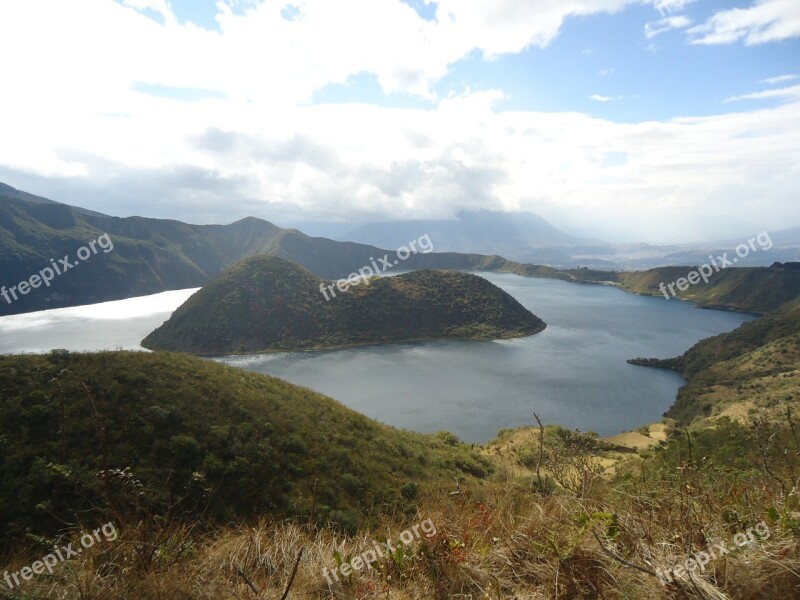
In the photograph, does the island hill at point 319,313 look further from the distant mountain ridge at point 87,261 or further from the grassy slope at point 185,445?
the distant mountain ridge at point 87,261

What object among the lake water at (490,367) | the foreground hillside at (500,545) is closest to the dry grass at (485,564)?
the foreground hillside at (500,545)

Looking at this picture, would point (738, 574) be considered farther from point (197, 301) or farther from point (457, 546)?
Answer: point (197, 301)

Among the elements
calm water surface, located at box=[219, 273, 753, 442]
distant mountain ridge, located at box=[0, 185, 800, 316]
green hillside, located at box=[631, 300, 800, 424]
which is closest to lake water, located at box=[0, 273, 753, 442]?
calm water surface, located at box=[219, 273, 753, 442]

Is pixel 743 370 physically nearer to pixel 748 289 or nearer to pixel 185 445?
pixel 185 445

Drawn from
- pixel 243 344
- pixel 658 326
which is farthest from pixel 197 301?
pixel 658 326

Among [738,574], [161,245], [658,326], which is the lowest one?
[658,326]
